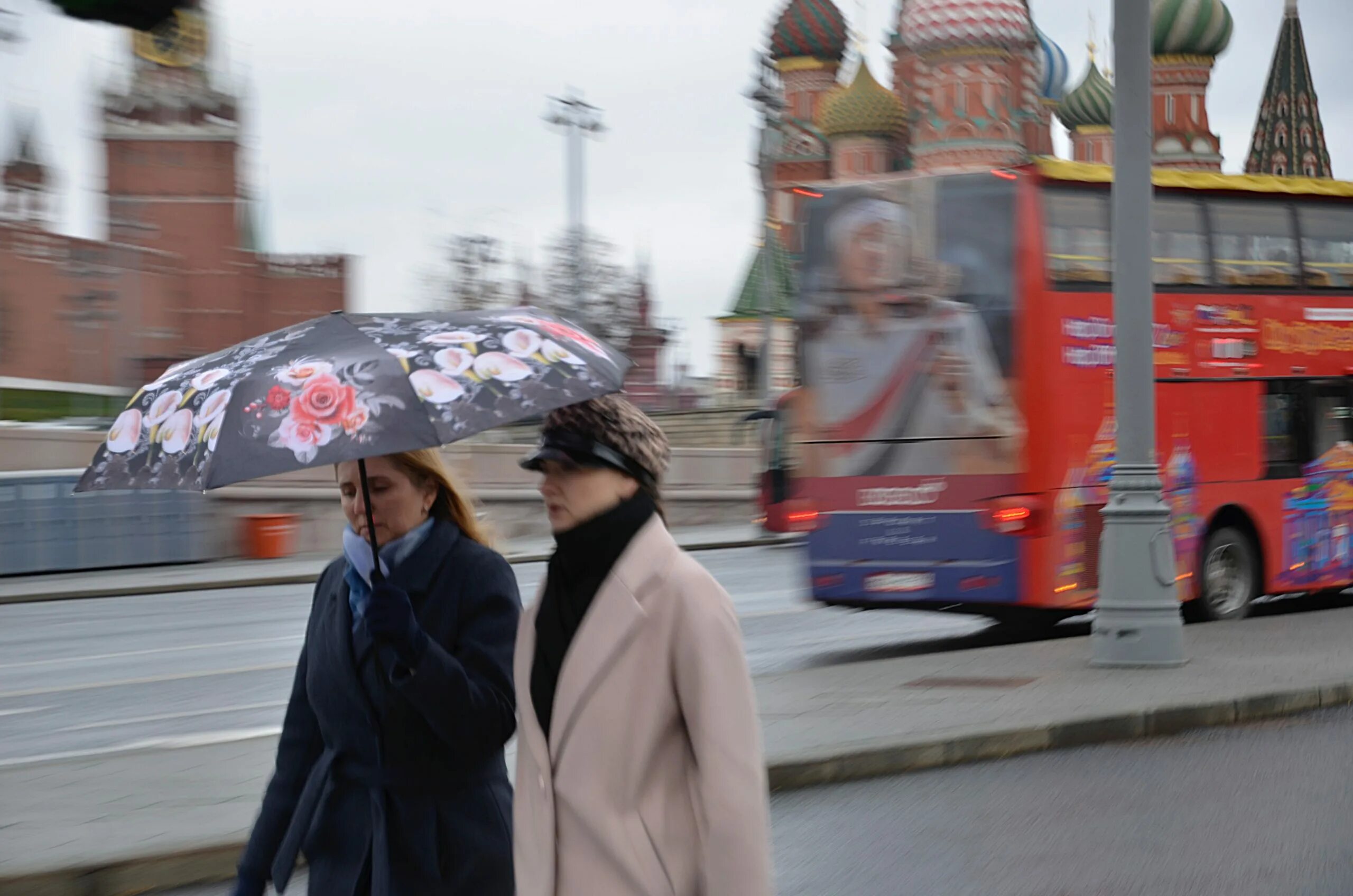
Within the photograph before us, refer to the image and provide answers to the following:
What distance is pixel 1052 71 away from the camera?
79.8 meters

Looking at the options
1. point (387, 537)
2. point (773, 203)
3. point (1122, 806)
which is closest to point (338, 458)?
point (387, 537)

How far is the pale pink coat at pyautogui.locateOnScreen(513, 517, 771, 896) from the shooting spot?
289cm

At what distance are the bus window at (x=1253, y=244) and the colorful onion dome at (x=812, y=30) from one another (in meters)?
62.4

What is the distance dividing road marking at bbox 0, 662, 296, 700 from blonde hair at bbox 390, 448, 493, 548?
8834 millimetres

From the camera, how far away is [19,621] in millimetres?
19328

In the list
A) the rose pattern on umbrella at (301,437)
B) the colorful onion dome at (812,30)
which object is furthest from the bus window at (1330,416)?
the colorful onion dome at (812,30)

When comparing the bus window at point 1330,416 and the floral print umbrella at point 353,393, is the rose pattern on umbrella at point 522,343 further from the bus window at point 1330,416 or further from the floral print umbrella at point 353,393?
the bus window at point 1330,416

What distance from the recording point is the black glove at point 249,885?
11.5ft

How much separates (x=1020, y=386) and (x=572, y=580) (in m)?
10.4

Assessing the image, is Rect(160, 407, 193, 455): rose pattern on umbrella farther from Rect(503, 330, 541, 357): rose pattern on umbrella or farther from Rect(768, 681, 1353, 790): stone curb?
Rect(768, 681, 1353, 790): stone curb

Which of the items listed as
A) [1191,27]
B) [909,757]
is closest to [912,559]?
[909,757]

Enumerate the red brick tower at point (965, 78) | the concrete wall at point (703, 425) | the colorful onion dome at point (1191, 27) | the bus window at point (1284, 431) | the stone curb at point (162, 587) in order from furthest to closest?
the colorful onion dome at point (1191, 27) < the red brick tower at point (965, 78) < the concrete wall at point (703, 425) < the stone curb at point (162, 587) < the bus window at point (1284, 431)

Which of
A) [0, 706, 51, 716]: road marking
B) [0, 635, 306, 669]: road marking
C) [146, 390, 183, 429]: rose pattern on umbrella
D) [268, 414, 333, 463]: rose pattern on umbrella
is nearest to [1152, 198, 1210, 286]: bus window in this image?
[0, 635, 306, 669]: road marking

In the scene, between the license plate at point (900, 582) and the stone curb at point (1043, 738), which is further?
the license plate at point (900, 582)
